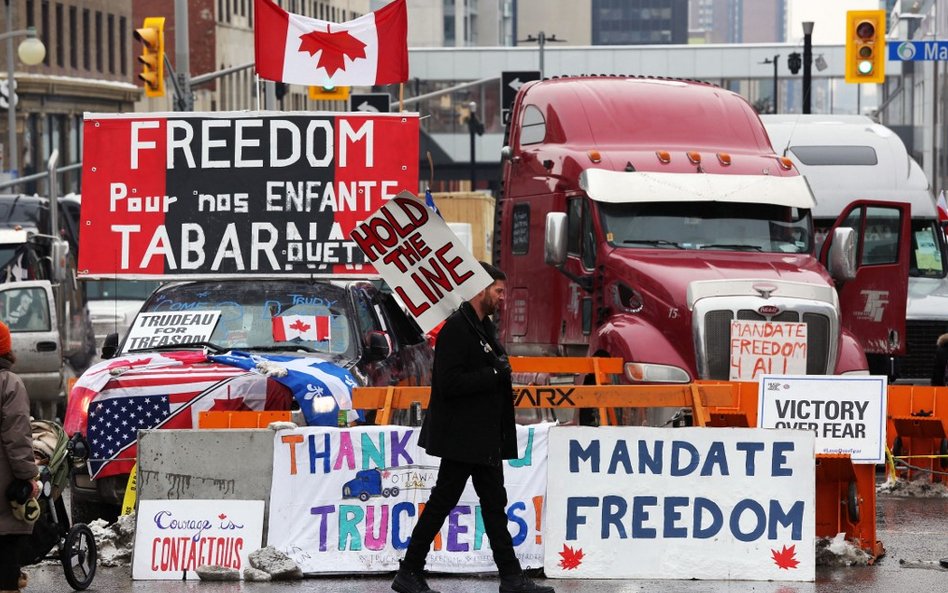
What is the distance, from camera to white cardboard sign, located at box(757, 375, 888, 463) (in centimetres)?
1244

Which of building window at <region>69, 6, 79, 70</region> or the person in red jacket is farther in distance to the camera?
building window at <region>69, 6, 79, 70</region>

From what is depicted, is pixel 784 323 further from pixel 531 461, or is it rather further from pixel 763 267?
pixel 531 461

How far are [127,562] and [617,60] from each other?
93276mm

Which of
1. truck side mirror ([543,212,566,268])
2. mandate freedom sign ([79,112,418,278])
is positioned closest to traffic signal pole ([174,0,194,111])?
truck side mirror ([543,212,566,268])

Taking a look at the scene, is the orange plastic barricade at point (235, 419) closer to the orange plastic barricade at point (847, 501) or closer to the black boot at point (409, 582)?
the black boot at point (409, 582)

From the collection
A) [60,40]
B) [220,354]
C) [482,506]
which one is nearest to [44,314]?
[220,354]

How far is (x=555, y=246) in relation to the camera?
16953mm

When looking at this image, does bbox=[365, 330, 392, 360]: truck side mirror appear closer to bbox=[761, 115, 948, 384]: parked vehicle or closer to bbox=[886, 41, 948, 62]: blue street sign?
bbox=[761, 115, 948, 384]: parked vehicle

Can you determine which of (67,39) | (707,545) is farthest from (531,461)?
(67,39)

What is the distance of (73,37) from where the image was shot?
228ft

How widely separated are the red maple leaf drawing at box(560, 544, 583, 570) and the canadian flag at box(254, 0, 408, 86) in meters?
8.35

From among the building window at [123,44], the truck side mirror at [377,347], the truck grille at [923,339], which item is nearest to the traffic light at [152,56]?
the truck grille at [923,339]

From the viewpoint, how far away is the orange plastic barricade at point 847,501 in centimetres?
1154

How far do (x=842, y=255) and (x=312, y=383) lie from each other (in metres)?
6.34
